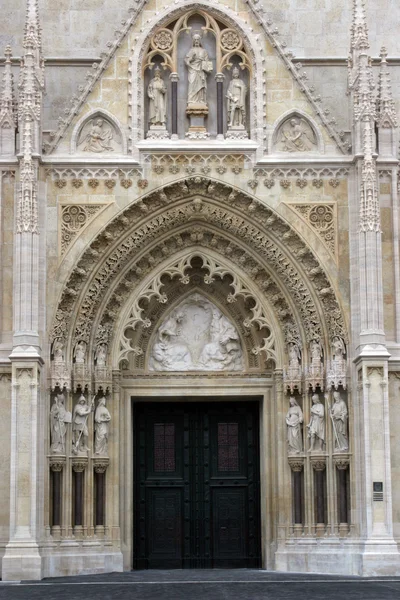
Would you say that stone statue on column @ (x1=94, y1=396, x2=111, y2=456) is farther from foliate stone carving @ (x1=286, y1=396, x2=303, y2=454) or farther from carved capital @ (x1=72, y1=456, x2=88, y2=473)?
foliate stone carving @ (x1=286, y1=396, x2=303, y2=454)

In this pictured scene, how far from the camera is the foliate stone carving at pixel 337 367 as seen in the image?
81.4 feet

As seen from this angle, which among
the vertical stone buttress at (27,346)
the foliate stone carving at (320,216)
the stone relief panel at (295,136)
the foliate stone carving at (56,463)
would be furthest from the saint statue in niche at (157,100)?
the foliate stone carving at (56,463)

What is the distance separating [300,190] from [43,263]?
5.10m

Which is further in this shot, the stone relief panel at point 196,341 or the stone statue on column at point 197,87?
the stone relief panel at point 196,341

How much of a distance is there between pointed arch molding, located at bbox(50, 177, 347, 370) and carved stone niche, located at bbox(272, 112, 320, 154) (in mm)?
1291

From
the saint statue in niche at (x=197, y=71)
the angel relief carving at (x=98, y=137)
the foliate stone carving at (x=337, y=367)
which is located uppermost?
the saint statue in niche at (x=197, y=71)

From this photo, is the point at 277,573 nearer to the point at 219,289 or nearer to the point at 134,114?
the point at 219,289

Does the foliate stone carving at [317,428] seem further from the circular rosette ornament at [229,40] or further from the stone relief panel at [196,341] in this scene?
the circular rosette ornament at [229,40]

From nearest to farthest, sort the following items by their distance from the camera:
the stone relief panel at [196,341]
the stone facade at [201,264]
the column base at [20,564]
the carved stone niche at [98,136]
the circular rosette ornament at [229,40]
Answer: the column base at [20,564] → the stone facade at [201,264] → the carved stone niche at [98,136] → the circular rosette ornament at [229,40] → the stone relief panel at [196,341]

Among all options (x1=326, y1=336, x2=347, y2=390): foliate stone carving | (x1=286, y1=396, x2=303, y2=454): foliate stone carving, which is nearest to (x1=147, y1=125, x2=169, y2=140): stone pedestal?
(x1=326, y1=336, x2=347, y2=390): foliate stone carving

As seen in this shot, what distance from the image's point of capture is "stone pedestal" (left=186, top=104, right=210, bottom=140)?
25578mm

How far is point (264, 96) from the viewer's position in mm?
25594

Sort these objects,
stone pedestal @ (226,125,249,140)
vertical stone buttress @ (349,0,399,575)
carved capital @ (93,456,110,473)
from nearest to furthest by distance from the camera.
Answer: vertical stone buttress @ (349,0,399,575), carved capital @ (93,456,110,473), stone pedestal @ (226,125,249,140)

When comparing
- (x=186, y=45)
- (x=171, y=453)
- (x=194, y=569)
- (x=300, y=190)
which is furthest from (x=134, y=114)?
(x=194, y=569)
